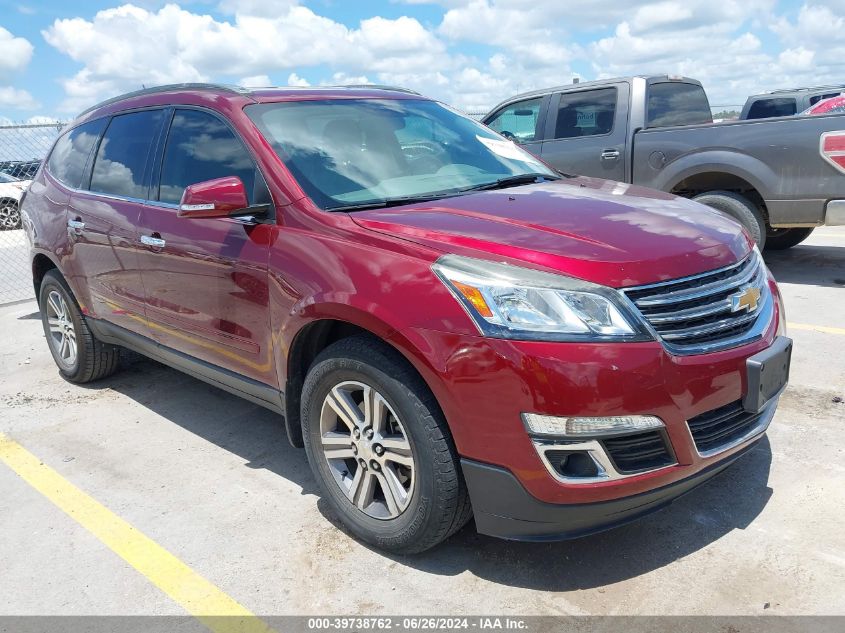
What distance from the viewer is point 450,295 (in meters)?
2.44

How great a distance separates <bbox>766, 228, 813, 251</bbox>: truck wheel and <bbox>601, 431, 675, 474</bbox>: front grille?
6.41m

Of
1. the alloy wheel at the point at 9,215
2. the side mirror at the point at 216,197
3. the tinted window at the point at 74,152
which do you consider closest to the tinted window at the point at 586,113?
the tinted window at the point at 74,152

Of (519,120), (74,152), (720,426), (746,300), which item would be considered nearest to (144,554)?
(720,426)

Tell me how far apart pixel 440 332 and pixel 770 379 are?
4.07 feet

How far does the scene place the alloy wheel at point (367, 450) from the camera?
274 cm

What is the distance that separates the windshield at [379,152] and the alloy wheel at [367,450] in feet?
2.73

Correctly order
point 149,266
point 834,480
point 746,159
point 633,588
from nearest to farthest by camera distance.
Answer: point 633,588
point 834,480
point 149,266
point 746,159

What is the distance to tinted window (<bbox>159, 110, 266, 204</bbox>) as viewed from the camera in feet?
11.2

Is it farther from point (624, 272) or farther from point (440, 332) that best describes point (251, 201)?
point (624, 272)

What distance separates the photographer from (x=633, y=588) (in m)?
2.61

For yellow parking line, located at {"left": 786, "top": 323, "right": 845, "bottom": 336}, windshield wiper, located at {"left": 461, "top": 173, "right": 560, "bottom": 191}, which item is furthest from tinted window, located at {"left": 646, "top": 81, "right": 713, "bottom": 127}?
windshield wiper, located at {"left": 461, "top": 173, "right": 560, "bottom": 191}

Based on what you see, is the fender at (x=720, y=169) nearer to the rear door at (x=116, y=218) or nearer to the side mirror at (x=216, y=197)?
the rear door at (x=116, y=218)

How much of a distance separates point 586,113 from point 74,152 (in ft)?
17.0

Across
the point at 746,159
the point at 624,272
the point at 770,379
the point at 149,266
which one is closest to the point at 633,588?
the point at 770,379
